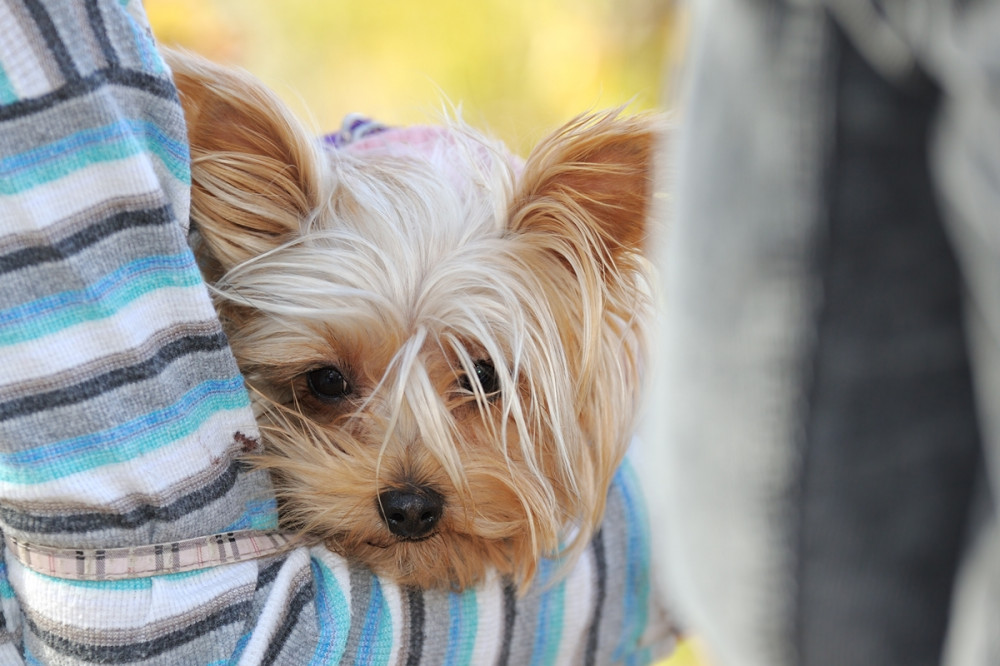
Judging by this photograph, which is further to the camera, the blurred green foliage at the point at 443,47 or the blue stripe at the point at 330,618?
the blurred green foliage at the point at 443,47

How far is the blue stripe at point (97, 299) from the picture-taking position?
817 millimetres

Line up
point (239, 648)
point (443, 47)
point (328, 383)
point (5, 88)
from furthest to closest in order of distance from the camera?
point (443, 47) → point (328, 383) → point (239, 648) → point (5, 88)

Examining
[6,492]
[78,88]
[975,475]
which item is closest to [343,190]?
[78,88]

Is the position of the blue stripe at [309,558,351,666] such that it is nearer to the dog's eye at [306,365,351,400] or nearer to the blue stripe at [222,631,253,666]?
the blue stripe at [222,631,253,666]

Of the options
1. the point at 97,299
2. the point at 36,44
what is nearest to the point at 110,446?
the point at 97,299

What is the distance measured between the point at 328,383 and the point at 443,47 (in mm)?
3483

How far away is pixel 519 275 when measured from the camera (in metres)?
1.38

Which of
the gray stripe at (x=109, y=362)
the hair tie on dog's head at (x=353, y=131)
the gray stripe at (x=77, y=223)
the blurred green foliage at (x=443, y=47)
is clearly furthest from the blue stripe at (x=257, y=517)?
the blurred green foliage at (x=443, y=47)

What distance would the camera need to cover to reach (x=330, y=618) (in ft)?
3.27

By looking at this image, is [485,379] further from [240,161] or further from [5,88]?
[5,88]

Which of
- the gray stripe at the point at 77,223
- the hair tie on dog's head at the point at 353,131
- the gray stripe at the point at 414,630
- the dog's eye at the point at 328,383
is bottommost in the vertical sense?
the gray stripe at the point at 414,630

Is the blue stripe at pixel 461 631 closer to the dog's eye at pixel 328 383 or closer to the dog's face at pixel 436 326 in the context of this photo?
the dog's face at pixel 436 326

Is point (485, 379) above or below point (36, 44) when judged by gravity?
below

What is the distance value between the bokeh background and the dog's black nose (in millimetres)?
2887
